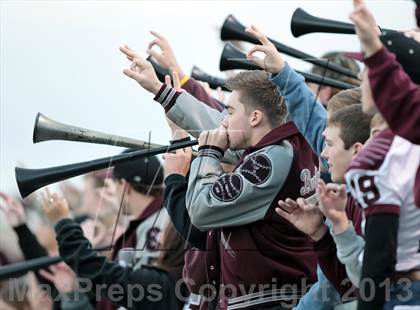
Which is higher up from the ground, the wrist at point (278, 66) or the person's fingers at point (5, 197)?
the wrist at point (278, 66)

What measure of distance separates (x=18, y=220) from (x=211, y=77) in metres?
1.32

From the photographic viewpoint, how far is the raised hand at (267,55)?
532 centimetres

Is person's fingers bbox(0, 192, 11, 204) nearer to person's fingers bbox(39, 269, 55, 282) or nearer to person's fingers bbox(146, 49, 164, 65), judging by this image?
person's fingers bbox(39, 269, 55, 282)

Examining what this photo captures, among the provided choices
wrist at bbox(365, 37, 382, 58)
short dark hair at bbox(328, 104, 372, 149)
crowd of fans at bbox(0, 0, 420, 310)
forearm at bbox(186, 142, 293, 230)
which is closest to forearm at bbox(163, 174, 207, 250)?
crowd of fans at bbox(0, 0, 420, 310)

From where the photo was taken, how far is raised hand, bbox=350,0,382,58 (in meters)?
3.83

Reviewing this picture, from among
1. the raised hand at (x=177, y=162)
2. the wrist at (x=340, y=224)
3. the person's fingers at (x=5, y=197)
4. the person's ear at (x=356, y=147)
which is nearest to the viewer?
the wrist at (x=340, y=224)

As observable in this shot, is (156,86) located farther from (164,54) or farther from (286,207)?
(286,207)

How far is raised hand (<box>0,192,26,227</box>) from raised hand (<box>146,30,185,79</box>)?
1157mm

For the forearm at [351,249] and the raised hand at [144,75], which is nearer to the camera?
the forearm at [351,249]

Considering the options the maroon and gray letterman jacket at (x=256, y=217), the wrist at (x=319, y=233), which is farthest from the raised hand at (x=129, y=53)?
the wrist at (x=319, y=233)

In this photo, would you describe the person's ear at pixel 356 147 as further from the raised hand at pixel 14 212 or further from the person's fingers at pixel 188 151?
the raised hand at pixel 14 212

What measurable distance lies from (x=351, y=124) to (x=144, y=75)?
4.01 ft

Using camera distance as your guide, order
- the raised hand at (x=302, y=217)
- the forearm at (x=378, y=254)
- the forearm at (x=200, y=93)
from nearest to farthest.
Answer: the forearm at (x=378, y=254) < the raised hand at (x=302, y=217) < the forearm at (x=200, y=93)

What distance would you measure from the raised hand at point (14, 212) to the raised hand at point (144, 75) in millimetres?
1423
